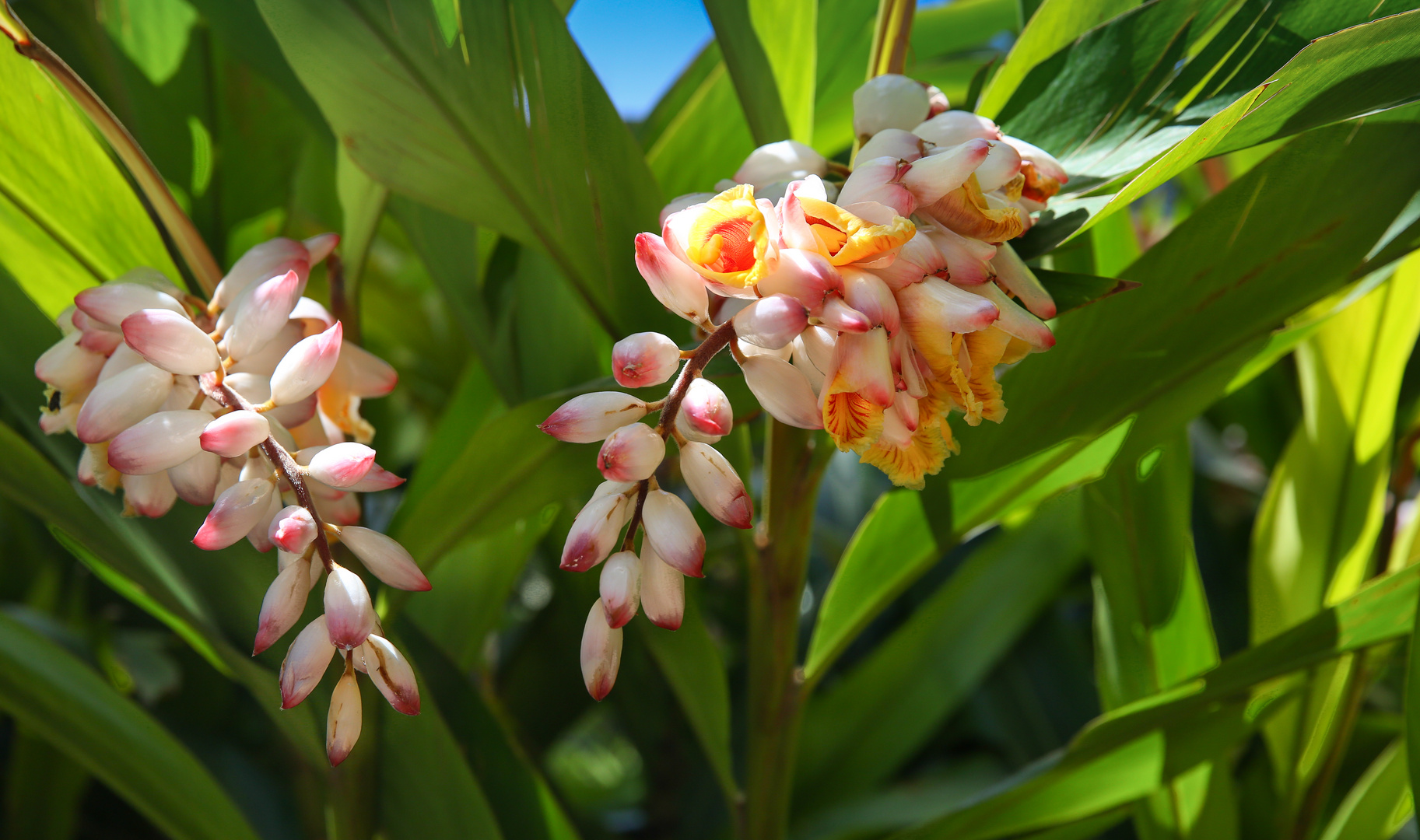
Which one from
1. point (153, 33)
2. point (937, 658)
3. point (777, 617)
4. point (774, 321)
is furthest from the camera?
point (937, 658)

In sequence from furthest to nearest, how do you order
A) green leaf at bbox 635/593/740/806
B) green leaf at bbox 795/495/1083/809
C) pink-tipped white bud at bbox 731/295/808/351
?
green leaf at bbox 795/495/1083/809
green leaf at bbox 635/593/740/806
pink-tipped white bud at bbox 731/295/808/351

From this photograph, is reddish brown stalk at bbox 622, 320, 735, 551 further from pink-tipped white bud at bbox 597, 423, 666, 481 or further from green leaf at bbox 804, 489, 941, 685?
green leaf at bbox 804, 489, 941, 685

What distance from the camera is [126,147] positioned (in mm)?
358

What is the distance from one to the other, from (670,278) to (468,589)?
0.35 m

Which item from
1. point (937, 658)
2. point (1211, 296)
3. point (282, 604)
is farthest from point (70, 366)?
point (937, 658)

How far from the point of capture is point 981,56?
768 millimetres

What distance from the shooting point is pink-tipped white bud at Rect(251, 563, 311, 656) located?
0.87 feet

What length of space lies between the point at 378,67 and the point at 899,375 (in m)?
0.26

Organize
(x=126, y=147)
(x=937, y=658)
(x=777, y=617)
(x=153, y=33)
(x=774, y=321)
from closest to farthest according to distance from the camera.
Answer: (x=774, y=321), (x=126, y=147), (x=777, y=617), (x=153, y=33), (x=937, y=658)

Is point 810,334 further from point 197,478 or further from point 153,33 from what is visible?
point 153,33

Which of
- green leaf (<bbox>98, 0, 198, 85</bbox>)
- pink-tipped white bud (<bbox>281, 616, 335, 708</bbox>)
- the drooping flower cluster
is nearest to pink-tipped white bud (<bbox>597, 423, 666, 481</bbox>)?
the drooping flower cluster

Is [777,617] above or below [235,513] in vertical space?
below

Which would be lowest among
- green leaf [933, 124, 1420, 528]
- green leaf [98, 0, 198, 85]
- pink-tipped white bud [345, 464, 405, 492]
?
green leaf [933, 124, 1420, 528]

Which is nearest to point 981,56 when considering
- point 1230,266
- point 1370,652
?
point 1230,266
